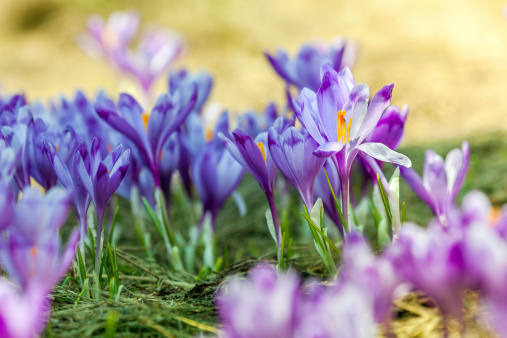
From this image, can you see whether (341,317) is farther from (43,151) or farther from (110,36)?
(110,36)

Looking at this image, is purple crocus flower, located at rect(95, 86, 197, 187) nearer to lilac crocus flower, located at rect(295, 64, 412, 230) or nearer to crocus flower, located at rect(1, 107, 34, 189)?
crocus flower, located at rect(1, 107, 34, 189)

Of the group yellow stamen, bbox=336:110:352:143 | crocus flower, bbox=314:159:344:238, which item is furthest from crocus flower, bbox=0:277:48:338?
crocus flower, bbox=314:159:344:238

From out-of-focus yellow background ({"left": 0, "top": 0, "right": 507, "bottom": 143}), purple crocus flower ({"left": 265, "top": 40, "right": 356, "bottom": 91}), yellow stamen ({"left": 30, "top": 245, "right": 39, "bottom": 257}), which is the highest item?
out-of-focus yellow background ({"left": 0, "top": 0, "right": 507, "bottom": 143})

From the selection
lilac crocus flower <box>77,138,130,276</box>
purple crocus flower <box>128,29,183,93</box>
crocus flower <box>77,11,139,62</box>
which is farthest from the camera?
crocus flower <box>77,11,139,62</box>

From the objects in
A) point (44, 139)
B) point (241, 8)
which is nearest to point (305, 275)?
point (44, 139)

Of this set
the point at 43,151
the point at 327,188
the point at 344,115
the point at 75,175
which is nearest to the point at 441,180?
the point at 327,188

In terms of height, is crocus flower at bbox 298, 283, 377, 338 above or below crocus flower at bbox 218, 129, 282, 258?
below

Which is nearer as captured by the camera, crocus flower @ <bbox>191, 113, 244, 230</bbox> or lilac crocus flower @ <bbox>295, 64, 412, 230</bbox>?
lilac crocus flower @ <bbox>295, 64, 412, 230</bbox>
